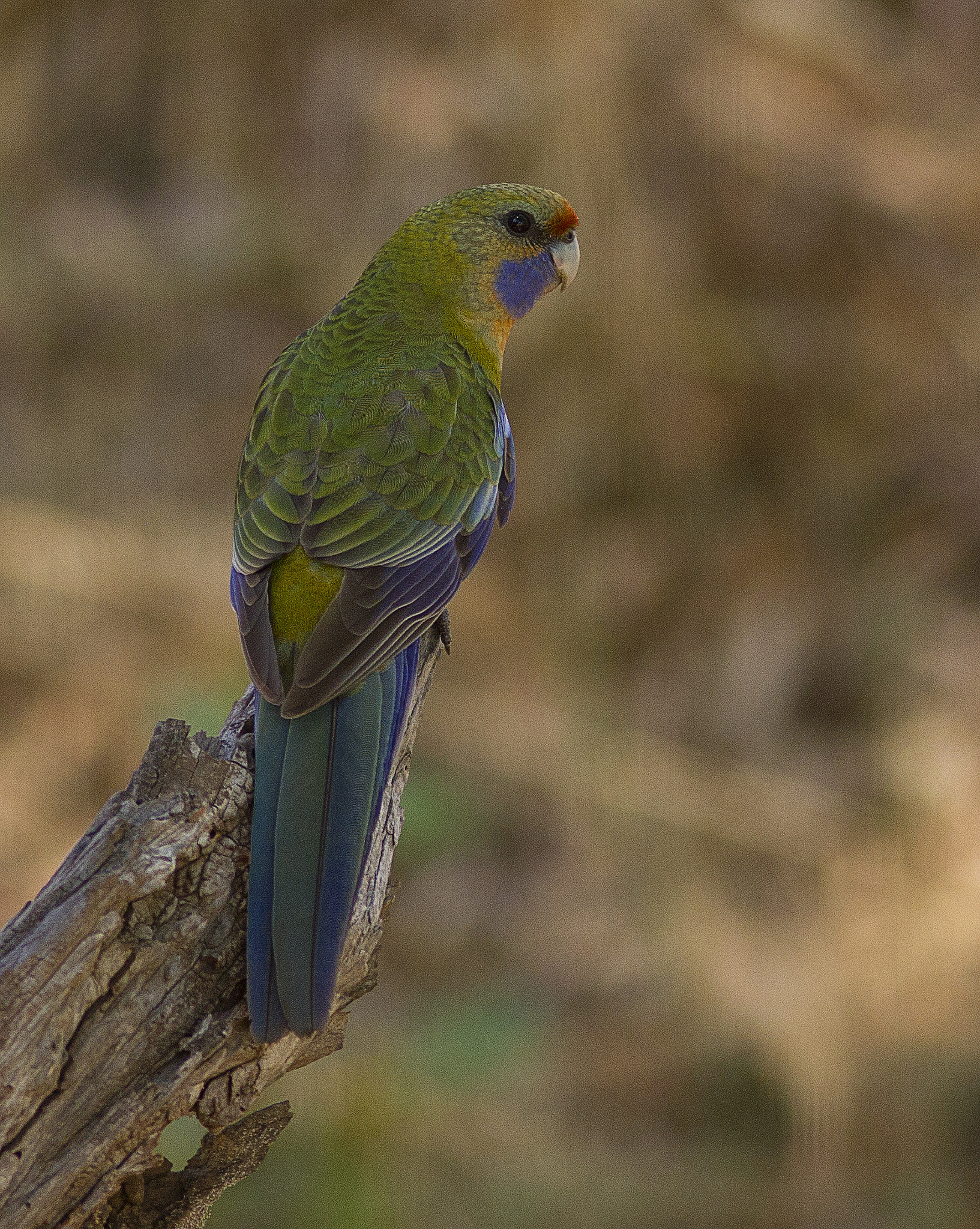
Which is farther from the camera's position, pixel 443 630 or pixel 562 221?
pixel 562 221

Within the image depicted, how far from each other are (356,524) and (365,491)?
0.37 ft

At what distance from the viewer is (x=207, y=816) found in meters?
2.37

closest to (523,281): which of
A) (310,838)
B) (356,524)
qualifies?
(356,524)

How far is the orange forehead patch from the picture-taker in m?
3.69

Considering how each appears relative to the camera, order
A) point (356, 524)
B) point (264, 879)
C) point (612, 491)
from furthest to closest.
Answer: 1. point (612, 491)
2. point (356, 524)
3. point (264, 879)

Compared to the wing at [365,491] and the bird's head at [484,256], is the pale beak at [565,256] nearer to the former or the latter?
the bird's head at [484,256]

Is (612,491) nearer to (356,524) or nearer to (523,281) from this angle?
(523,281)

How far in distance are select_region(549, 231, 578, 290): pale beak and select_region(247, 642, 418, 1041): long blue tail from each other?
1463mm

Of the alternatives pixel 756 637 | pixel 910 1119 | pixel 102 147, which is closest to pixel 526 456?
pixel 756 637

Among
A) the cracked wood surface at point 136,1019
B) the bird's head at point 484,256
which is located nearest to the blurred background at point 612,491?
the bird's head at point 484,256

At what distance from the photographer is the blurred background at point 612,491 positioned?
6867 millimetres

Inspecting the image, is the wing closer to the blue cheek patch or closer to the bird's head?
the bird's head

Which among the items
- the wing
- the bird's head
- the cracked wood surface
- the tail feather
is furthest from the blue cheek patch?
the cracked wood surface

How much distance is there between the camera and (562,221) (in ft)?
12.2
